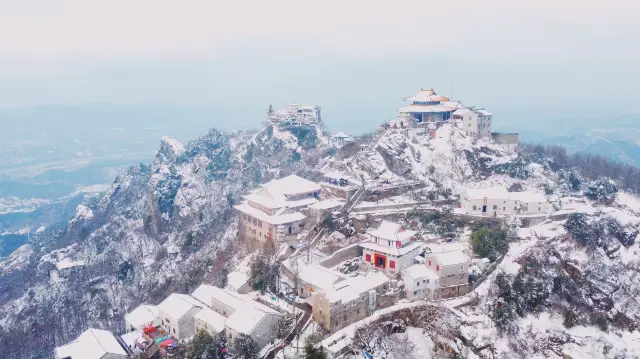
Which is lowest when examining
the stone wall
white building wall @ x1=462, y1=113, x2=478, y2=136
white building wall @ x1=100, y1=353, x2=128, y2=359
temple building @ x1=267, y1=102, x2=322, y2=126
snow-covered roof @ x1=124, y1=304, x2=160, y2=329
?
snow-covered roof @ x1=124, y1=304, x2=160, y2=329

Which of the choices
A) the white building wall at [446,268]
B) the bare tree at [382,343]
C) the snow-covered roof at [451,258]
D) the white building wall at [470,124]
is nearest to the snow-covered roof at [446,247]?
the snow-covered roof at [451,258]

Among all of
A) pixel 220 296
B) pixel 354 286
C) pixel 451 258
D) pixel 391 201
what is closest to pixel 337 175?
pixel 391 201

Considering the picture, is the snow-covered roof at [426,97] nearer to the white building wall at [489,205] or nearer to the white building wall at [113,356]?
the white building wall at [489,205]

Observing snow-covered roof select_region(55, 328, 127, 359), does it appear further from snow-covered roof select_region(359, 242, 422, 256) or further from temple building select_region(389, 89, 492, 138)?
temple building select_region(389, 89, 492, 138)

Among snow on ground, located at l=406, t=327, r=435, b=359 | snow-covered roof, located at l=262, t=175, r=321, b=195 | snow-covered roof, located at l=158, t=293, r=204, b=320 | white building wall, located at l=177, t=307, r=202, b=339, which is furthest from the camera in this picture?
snow-covered roof, located at l=262, t=175, r=321, b=195

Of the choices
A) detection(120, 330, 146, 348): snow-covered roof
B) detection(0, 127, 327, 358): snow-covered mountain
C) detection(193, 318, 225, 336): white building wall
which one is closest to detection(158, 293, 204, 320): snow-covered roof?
detection(193, 318, 225, 336): white building wall

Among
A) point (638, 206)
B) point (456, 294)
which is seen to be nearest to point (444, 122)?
point (638, 206)
